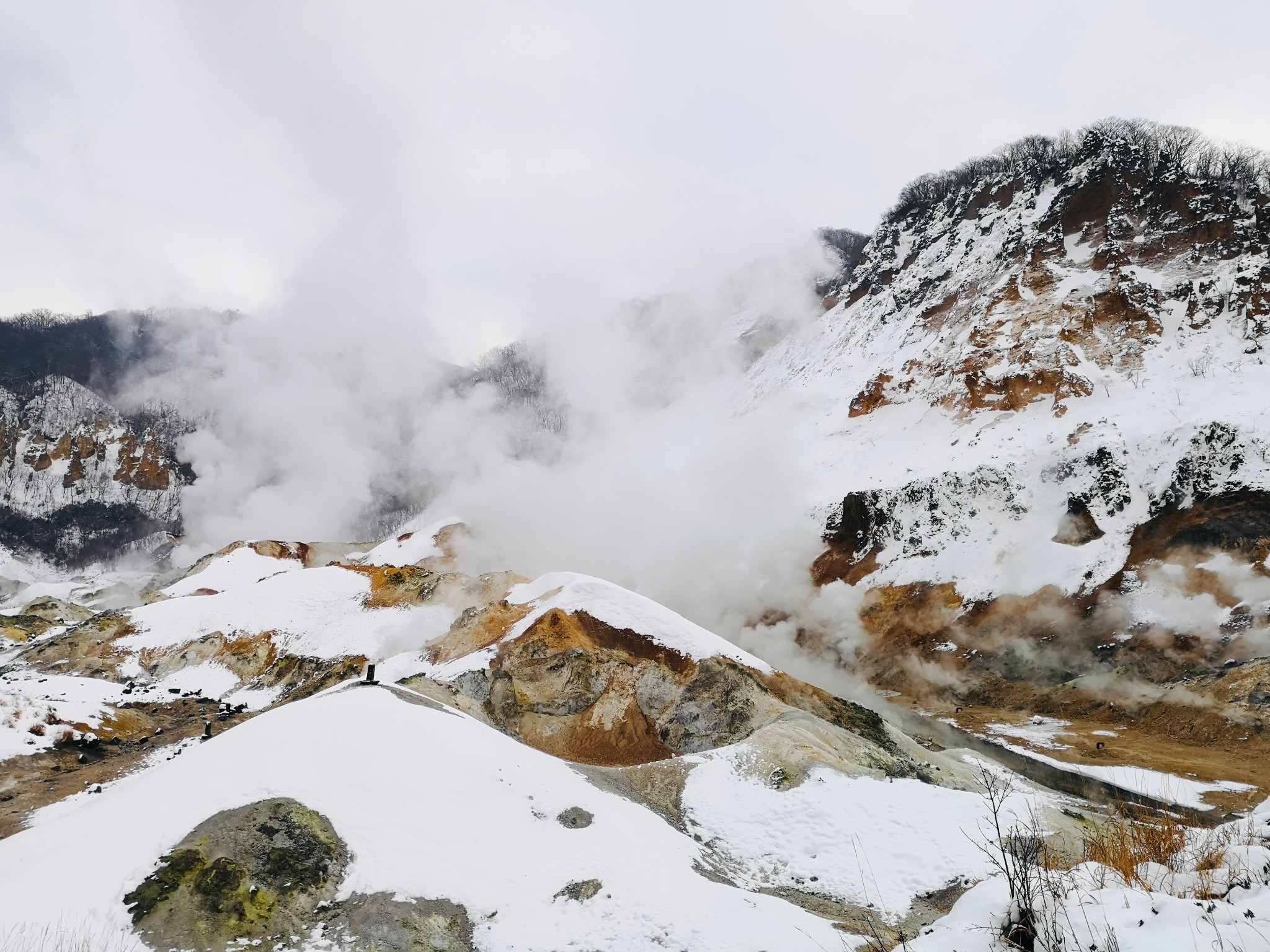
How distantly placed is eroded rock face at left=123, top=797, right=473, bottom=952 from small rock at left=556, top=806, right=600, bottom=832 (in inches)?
136

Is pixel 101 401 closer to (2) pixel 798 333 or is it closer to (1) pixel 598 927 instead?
(2) pixel 798 333

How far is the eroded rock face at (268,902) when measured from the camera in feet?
27.5

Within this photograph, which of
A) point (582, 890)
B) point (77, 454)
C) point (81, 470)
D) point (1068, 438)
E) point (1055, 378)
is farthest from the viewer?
point (77, 454)

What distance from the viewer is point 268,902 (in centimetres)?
898

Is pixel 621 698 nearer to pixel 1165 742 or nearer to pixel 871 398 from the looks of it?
pixel 1165 742

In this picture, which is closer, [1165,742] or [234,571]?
[1165,742]

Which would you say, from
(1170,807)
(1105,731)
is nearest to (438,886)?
(1170,807)

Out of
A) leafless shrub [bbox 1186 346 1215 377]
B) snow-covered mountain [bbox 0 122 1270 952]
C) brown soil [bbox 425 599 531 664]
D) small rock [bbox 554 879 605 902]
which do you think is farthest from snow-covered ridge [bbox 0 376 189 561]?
leafless shrub [bbox 1186 346 1215 377]

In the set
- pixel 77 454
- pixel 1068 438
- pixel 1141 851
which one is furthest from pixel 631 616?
pixel 77 454

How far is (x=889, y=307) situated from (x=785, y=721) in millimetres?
80045

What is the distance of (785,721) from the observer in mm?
21438

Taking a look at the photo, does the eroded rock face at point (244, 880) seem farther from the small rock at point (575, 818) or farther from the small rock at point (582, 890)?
the small rock at point (575, 818)

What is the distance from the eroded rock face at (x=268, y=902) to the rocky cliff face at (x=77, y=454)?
153 m

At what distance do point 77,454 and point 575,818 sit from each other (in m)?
164
